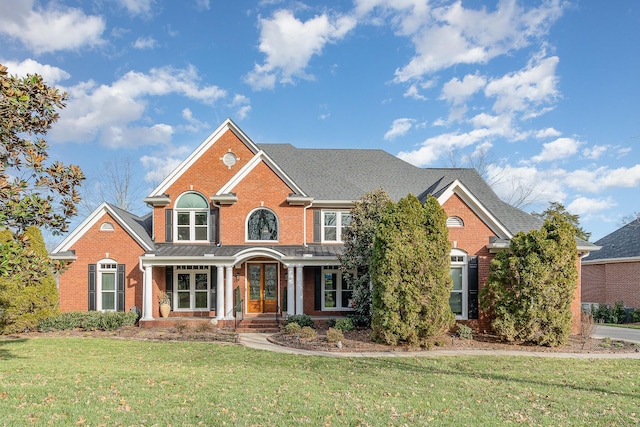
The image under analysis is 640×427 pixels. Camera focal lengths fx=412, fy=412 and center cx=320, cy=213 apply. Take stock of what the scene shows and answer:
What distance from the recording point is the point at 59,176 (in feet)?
25.6

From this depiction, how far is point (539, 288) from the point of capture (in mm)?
12953

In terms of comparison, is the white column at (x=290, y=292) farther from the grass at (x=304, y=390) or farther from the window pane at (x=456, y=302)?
the window pane at (x=456, y=302)

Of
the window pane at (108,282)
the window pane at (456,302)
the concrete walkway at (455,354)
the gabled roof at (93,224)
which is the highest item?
the gabled roof at (93,224)

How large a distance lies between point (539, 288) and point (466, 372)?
5.17 metres

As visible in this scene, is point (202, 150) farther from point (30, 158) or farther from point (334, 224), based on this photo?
point (30, 158)

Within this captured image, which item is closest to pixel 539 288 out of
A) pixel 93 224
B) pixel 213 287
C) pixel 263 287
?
pixel 263 287

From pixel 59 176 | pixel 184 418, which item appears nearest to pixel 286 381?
pixel 184 418

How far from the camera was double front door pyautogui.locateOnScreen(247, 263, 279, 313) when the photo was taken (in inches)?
714

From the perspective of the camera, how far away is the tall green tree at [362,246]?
1517 cm

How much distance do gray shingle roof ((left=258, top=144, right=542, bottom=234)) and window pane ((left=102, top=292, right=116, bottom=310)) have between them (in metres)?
9.39

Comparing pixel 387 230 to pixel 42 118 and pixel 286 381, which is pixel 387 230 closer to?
pixel 286 381

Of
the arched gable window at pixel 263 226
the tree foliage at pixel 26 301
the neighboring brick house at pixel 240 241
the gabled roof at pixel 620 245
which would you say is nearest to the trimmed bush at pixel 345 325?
the neighboring brick house at pixel 240 241

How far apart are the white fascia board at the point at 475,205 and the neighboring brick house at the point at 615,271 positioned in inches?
453

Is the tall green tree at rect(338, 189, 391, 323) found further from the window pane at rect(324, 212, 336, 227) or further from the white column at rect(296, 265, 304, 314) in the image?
the window pane at rect(324, 212, 336, 227)
